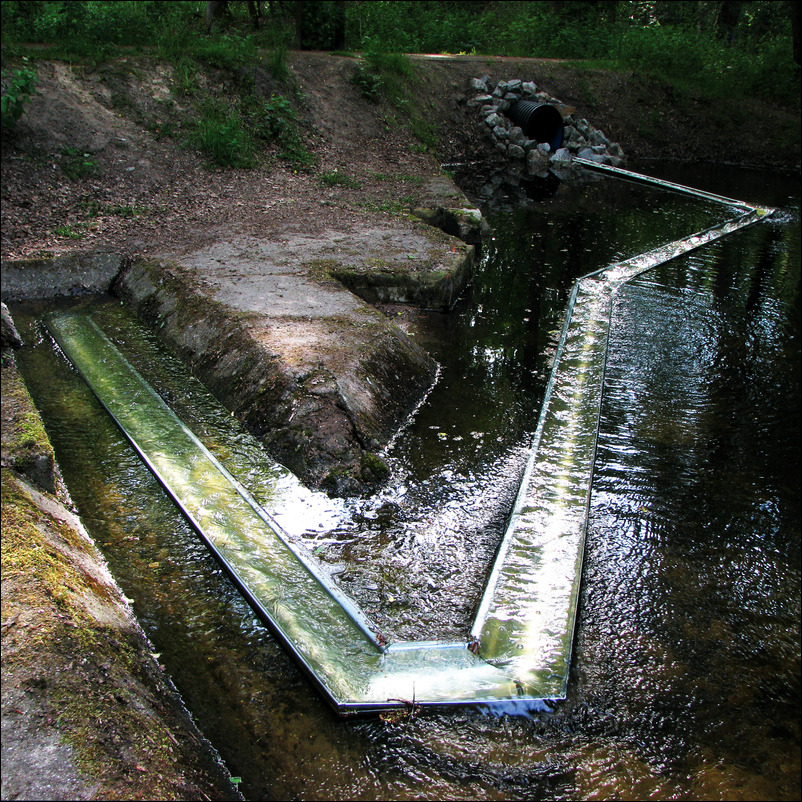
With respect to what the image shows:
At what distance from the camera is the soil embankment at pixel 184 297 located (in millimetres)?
2219

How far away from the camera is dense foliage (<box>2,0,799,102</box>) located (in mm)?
11656

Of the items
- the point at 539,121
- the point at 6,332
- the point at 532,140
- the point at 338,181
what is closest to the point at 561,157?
the point at 532,140

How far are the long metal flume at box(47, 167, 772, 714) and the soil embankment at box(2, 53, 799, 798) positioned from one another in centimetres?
53

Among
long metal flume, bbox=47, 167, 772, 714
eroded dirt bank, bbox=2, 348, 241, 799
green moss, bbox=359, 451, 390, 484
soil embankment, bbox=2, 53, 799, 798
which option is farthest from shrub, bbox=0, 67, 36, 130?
green moss, bbox=359, 451, 390, 484

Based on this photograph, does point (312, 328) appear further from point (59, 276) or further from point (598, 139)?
point (598, 139)

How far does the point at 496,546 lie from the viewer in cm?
371

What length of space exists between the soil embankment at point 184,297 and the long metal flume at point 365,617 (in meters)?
0.53

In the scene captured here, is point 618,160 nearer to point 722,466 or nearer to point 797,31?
point 797,31

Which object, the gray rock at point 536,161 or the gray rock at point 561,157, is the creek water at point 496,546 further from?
the gray rock at point 561,157

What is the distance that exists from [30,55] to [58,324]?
6261mm

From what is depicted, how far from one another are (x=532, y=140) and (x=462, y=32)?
268 inches

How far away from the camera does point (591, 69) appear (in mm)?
18312

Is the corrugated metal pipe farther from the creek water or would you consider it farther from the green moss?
the green moss

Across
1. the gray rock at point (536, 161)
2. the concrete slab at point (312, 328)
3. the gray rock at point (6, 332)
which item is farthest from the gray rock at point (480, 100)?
the gray rock at point (6, 332)
